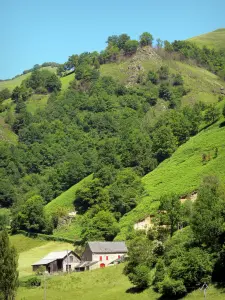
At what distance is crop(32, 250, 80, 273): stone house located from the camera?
100m

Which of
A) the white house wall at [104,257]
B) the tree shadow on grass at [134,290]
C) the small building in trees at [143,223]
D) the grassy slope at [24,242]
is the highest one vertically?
the small building in trees at [143,223]

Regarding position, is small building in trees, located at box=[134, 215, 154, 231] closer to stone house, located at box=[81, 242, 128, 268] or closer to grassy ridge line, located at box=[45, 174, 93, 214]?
stone house, located at box=[81, 242, 128, 268]

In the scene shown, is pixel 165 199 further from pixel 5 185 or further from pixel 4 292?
pixel 5 185

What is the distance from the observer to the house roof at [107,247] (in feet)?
333

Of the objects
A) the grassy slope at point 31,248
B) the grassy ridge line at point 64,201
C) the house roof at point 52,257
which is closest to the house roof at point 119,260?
the house roof at point 52,257

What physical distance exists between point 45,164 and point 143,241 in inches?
4401

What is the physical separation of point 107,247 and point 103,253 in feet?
5.72

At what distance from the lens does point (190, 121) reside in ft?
539

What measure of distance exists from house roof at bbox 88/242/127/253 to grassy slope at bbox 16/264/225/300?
11909 millimetres

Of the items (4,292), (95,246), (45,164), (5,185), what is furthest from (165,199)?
(45,164)

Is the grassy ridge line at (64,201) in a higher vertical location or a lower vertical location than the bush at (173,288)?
higher

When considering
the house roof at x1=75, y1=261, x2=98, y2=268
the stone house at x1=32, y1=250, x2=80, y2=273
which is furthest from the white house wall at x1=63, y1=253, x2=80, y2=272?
the house roof at x1=75, y1=261, x2=98, y2=268

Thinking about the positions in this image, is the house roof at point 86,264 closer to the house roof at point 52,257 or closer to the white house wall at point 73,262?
the white house wall at point 73,262

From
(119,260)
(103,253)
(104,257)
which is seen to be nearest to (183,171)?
(103,253)
